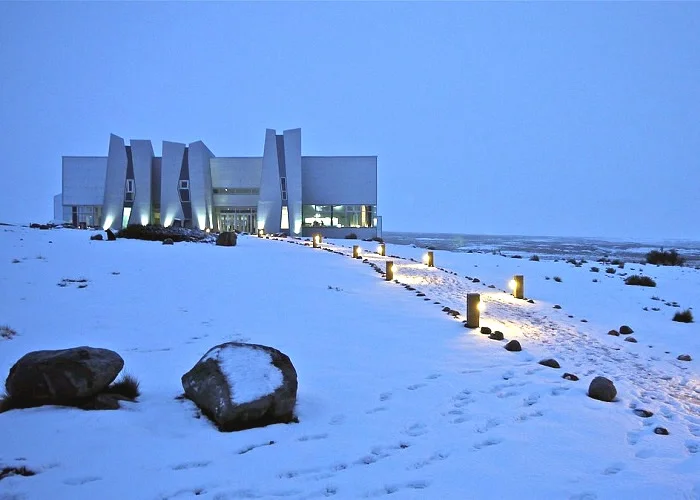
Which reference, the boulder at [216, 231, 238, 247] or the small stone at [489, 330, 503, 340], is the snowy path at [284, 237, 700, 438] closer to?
the small stone at [489, 330, 503, 340]

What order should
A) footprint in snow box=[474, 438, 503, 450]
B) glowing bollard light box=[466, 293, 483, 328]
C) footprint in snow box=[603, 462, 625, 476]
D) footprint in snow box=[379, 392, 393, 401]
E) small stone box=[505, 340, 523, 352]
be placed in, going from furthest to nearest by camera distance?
1. glowing bollard light box=[466, 293, 483, 328]
2. small stone box=[505, 340, 523, 352]
3. footprint in snow box=[379, 392, 393, 401]
4. footprint in snow box=[474, 438, 503, 450]
5. footprint in snow box=[603, 462, 625, 476]

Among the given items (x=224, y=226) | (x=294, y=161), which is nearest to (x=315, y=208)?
(x=294, y=161)

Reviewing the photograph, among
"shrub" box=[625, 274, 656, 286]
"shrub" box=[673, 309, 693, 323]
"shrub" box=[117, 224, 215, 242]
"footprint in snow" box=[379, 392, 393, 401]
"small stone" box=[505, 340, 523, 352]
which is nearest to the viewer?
"footprint in snow" box=[379, 392, 393, 401]

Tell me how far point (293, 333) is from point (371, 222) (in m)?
Answer: 37.7

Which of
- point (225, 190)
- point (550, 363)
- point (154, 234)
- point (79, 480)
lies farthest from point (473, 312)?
point (225, 190)

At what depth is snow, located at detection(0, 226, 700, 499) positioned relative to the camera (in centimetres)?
346

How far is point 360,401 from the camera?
520 centimetres

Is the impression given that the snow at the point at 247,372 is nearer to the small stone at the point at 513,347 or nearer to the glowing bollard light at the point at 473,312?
the small stone at the point at 513,347

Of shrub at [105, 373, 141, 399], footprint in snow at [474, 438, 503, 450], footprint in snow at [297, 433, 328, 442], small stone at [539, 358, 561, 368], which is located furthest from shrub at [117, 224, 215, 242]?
footprint in snow at [474, 438, 503, 450]

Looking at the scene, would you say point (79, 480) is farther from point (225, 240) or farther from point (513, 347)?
point (225, 240)

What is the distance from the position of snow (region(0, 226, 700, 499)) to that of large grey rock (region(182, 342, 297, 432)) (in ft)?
0.55

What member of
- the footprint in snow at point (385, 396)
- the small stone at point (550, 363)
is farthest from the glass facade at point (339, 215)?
the footprint in snow at point (385, 396)

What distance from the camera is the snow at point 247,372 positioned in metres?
4.37

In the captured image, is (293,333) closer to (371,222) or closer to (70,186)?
(371,222)
